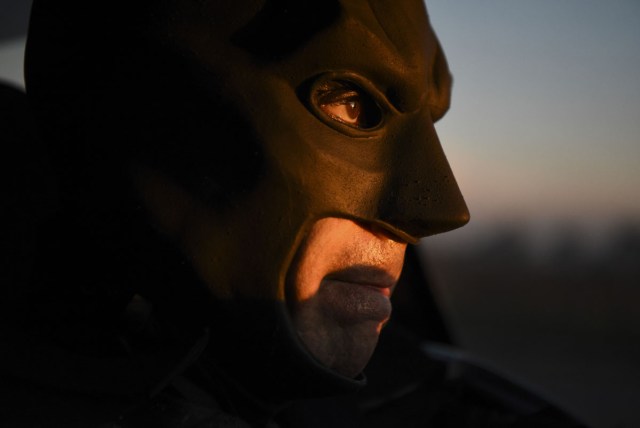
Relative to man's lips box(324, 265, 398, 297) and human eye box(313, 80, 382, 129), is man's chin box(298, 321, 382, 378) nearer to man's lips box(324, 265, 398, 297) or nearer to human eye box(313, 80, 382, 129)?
man's lips box(324, 265, 398, 297)

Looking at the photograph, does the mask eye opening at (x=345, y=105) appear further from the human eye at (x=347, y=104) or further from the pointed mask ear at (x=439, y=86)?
the pointed mask ear at (x=439, y=86)

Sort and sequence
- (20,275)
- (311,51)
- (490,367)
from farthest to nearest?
(490,367)
(20,275)
(311,51)

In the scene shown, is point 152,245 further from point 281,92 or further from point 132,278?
point 281,92

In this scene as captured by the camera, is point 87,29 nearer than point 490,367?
Yes

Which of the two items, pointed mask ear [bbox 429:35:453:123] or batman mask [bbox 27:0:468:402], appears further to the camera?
pointed mask ear [bbox 429:35:453:123]

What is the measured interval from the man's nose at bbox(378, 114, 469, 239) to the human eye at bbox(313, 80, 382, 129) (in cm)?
4

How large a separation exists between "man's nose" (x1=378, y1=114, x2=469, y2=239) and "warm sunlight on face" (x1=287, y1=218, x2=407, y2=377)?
0.14ft

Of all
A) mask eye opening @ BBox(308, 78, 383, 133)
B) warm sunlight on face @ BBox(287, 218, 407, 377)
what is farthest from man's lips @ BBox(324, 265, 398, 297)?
mask eye opening @ BBox(308, 78, 383, 133)

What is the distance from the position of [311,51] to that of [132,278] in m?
0.36

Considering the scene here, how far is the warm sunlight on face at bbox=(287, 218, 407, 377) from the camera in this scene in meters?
0.94

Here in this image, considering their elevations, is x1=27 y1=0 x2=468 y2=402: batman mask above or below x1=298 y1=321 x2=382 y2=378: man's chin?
above

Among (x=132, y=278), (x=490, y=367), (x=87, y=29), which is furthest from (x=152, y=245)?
(x=490, y=367)

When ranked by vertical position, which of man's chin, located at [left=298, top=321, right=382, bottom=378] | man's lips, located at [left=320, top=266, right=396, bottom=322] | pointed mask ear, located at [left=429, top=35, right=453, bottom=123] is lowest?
man's chin, located at [left=298, top=321, right=382, bottom=378]

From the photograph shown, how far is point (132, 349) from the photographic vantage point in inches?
39.7
